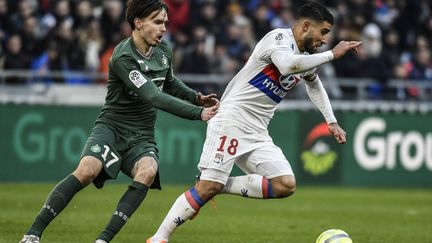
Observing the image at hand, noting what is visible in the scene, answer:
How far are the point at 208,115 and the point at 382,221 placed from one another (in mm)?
6379

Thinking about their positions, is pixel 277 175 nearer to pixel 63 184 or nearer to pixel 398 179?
pixel 63 184

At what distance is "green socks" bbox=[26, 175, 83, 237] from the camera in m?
9.39

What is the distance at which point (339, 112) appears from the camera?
21.3 metres

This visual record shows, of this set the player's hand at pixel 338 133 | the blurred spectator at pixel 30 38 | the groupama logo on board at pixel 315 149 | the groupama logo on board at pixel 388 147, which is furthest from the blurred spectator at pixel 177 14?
the player's hand at pixel 338 133

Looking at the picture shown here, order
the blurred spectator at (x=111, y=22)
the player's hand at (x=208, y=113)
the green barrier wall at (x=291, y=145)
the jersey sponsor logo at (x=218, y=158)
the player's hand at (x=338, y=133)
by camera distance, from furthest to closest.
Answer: the blurred spectator at (x=111, y=22), the green barrier wall at (x=291, y=145), the player's hand at (x=338, y=133), the jersey sponsor logo at (x=218, y=158), the player's hand at (x=208, y=113)

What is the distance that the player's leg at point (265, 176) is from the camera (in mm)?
10422

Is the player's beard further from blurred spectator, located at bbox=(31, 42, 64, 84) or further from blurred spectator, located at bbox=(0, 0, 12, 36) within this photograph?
blurred spectator, located at bbox=(0, 0, 12, 36)

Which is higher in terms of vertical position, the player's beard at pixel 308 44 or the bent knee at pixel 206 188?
the player's beard at pixel 308 44

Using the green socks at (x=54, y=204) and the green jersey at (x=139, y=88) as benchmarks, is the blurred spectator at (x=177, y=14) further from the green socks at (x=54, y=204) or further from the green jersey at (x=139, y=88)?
Answer: the green socks at (x=54, y=204)

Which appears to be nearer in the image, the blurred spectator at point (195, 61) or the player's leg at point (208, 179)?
the player's leg at point (208, 179)

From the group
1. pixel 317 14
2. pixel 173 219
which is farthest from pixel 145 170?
pixel 317 14

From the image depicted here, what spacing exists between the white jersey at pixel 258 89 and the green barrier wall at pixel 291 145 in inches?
364

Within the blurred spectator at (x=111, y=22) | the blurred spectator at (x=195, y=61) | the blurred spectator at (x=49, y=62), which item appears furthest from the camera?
the blurred spectator at (x=195, y=61)

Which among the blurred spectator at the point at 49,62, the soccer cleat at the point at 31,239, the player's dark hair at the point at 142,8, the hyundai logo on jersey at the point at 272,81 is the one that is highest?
the player's dark hair at the point at 142,8
